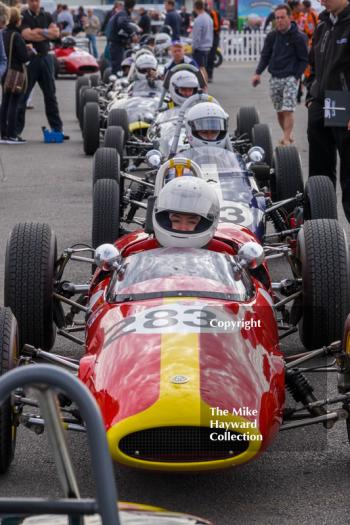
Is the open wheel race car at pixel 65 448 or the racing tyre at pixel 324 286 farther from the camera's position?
the racing tyre at pixel 324 286

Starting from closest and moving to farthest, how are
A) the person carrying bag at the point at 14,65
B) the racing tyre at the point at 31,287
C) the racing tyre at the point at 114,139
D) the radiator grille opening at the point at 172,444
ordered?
the radiator grille opening at the point at 172,444 < the racing tyre at the point at 31,287 < the racing tyre at the point at 114,139 < the person carrying bag at the point at 14,65

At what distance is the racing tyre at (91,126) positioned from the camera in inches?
652

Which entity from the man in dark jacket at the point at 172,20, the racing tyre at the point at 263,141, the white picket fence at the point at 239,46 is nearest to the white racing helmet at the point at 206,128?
the racing tyre at the point at 263,141

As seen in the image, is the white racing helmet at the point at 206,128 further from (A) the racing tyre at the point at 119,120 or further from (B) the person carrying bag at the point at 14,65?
(B) the person carrying bag at the point at 14,65

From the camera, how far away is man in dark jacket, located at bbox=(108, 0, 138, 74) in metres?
26.0

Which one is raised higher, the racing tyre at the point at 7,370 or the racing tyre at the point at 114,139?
the racing tyre at the point at 7,370

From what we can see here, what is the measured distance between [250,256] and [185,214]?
53 centimetres

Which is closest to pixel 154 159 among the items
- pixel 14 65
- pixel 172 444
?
pixel 172 444

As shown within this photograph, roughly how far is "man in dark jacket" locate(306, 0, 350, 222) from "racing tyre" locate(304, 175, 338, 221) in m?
0.86

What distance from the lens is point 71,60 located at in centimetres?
3441

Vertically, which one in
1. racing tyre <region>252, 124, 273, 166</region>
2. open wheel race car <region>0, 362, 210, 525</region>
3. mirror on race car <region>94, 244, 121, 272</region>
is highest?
open wheel race car <region>0, 362, 210, 525</region>


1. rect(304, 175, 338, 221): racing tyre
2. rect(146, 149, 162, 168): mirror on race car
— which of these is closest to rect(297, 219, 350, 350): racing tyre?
rect(304, 175, 338, 221): racing tyre

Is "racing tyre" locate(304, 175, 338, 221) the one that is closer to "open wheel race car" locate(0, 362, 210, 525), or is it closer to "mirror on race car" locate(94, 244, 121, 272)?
"mirror on race car" locate(94, 244, 121, 272)

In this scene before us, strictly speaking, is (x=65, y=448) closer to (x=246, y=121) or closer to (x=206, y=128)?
(x=206, y=128)
